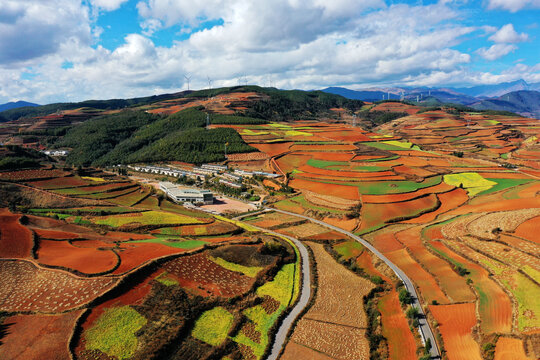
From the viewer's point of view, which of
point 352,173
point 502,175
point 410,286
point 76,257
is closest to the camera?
point 76,257

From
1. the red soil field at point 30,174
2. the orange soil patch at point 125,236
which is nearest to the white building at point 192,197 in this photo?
the red soil field at point 30,174

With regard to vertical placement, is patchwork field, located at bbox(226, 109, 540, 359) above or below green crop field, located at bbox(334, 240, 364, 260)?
Result: above

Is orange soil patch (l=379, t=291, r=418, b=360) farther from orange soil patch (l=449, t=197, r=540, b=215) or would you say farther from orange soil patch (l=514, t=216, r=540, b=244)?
orange soil patch (l=449, t=197, r=540, b=215)

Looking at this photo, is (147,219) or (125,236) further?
(147,219)

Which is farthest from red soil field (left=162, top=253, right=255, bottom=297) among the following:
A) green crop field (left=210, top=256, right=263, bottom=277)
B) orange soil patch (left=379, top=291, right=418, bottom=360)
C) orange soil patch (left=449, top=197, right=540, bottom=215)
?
orange soil patch (left=449, top=197, right=540, bottom=215)

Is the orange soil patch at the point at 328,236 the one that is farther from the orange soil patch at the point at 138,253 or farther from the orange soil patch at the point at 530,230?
the orange soil patch at the point at 530,230

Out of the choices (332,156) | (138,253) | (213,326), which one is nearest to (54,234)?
(138,253)

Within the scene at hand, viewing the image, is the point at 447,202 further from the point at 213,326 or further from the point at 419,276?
the point at 213,326
